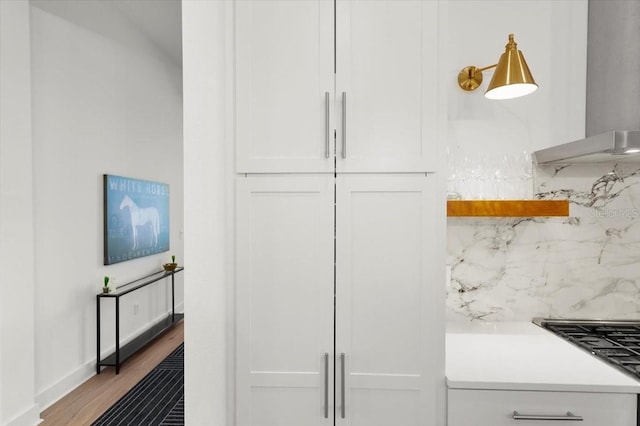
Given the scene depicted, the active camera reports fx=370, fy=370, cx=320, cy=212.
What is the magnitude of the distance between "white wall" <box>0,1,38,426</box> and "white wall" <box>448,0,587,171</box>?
267 cm

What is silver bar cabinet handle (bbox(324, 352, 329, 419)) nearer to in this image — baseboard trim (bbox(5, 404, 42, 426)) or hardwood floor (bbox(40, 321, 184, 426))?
hardwood floor (bbox(40, 321, 184, 426))

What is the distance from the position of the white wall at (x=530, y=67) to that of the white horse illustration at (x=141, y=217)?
3.22 meters

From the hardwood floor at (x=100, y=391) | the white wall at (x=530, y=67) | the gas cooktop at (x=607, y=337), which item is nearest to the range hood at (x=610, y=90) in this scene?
the white wall at (x=530, y=67)

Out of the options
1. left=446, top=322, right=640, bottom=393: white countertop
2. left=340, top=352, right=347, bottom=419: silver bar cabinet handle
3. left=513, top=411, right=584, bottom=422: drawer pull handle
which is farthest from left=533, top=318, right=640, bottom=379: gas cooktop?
left=340, top=352, right=347, bottom=419: silver bar cabinet handle

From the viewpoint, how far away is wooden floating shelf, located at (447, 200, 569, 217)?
163 centimetres

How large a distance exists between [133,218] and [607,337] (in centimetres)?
393

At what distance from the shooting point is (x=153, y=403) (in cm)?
272

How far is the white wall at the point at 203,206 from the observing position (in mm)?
1319

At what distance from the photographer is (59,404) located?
2734 millimetres

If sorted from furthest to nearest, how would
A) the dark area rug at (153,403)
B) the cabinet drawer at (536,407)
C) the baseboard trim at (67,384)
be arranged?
the baseboard trim at (67,384) < the dark area rug at (153,403) < the cabinet drawer at (536,407)

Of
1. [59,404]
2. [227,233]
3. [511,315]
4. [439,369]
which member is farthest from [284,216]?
[59,404]

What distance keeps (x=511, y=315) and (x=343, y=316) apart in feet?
3.42

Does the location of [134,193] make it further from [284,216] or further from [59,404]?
[284,216]

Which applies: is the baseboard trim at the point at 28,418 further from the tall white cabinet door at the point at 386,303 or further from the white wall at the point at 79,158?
the tall white cabinet door at the point at 386,303
